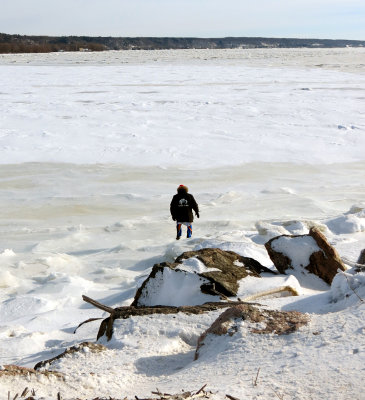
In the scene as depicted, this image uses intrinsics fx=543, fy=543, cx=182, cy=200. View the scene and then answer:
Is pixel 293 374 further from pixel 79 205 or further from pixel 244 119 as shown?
pixel 244 119

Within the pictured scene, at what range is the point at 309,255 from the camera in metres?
4.57

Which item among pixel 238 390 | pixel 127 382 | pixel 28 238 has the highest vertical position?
pixel 238 390

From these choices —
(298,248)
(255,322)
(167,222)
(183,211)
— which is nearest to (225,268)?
(298,248)

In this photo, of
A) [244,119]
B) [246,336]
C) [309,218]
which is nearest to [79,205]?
[309,218]

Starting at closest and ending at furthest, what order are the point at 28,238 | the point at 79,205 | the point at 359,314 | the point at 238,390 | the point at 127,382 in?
the point at 238,390 < the point at 127,382 < the point at 359,314 < the point at 28,238 < the point at 79,205

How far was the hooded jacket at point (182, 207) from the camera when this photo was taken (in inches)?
262

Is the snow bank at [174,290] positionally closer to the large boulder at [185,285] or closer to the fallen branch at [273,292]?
the large boulder at [185,285]

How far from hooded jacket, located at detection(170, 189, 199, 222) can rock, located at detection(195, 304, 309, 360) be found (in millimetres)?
3929

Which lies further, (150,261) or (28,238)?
(28,238)

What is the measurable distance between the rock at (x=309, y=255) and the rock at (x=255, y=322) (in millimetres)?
1846

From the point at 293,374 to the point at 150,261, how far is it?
3.94m

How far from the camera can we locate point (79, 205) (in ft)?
26.6

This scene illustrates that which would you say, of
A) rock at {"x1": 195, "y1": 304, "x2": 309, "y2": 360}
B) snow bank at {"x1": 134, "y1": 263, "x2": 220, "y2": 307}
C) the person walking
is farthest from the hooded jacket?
rock at {"x1": 195, "y1": 304, "x2": 309, "y2": 360}

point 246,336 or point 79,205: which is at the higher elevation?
point 246,336
